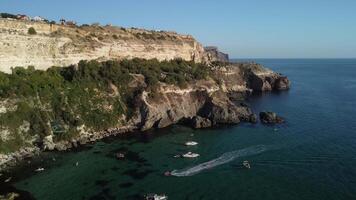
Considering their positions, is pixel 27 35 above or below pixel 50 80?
above

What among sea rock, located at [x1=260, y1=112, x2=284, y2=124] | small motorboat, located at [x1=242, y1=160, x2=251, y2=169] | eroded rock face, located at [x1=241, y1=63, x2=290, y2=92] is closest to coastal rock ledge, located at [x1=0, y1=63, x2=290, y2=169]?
sea rock, located at [x1=260, y1=112, x2=284, y2=124]

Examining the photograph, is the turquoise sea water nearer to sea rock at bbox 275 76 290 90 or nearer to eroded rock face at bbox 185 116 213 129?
eroded rock face at bbox 185 116 213 129

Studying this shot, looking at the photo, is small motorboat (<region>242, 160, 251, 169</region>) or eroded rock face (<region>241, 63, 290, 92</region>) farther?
eroded rock face (<region>241, 63, 290, 92</region>)

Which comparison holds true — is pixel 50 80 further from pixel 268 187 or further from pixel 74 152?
pixel 268 187

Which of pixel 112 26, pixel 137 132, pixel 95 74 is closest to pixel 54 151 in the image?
pixel 137 132

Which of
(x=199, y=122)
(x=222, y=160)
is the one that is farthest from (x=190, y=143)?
(x=199, y=122)

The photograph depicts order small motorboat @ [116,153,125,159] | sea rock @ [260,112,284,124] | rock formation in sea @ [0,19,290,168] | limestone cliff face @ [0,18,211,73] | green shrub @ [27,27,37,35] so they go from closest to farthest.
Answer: small motorboat @ [116,153,125,159] < rock formation in sea @ [0,19,290,168] < limestone cliff face @ [0,18,211,73] < green shrub @ [27,27,37,35] < sea rock @ [260,112,284,124]
